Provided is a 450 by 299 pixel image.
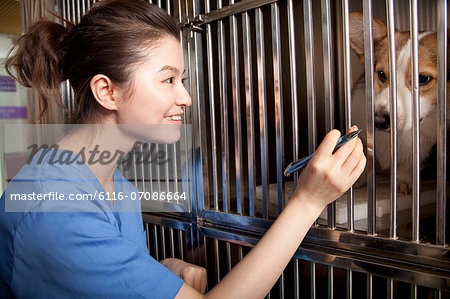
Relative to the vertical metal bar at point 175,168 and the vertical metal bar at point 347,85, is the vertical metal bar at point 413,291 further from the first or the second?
the vertical metal bar at point 175,168

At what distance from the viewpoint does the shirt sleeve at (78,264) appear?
1.68 feet

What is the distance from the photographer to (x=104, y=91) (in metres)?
0.67

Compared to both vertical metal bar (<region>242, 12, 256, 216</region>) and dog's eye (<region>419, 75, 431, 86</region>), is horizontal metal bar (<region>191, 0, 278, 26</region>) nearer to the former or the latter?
vertical metal bar (<region>242, 12, 256, 216</region>)

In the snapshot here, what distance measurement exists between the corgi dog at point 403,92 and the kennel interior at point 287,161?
44 millimetres

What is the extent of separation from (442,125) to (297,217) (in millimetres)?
269

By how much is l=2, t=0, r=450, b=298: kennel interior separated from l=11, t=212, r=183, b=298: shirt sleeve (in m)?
0.28

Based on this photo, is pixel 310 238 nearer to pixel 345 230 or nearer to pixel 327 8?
pixel 345 230

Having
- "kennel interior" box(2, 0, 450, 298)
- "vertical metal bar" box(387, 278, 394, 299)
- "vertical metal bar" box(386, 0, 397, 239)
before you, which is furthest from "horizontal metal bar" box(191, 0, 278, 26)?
"vertical metal bar" box(387, 278, 394, 299)

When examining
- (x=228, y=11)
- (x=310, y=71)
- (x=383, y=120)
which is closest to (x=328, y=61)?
(x=310, y=71)

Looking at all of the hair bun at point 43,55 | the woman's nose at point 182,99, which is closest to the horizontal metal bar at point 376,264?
the woman's nose at point 182,99

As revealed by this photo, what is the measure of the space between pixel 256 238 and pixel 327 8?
490 millimetres

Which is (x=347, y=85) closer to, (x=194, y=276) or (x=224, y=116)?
(x=224, y=116)

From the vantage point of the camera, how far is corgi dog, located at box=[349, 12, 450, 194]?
2.03 feet

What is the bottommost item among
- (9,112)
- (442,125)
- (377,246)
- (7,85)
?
(377,246)
